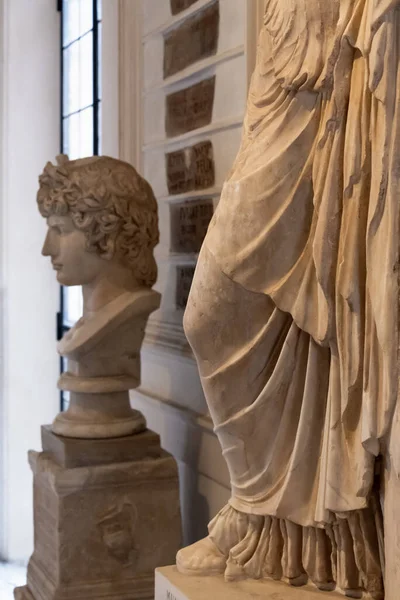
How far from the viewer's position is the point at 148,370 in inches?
152

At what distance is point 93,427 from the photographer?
9.88ft

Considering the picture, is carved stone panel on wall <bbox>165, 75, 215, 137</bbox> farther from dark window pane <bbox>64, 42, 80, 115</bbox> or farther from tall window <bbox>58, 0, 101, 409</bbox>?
dark window pane <bbox>64, 42, 80, 115</bbox>

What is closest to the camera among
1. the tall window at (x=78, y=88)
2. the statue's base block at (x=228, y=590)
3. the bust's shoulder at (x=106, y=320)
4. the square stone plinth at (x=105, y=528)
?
the statue's base block at (x=228, y=590)

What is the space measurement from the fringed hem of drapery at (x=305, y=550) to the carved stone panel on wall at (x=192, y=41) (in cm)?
198

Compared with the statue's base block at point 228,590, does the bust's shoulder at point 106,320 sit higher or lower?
higher

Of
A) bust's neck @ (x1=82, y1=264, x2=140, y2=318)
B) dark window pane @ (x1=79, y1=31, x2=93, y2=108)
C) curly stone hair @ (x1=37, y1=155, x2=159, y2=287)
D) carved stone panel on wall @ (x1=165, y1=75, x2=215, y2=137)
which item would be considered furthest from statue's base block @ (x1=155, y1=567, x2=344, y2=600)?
dark window pane @ (x1=79, y1=31, x2=93, y2=108)

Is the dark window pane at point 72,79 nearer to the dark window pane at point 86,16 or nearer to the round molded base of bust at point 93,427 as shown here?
the dark window pane at point 86,16

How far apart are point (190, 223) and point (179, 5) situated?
0.96 m

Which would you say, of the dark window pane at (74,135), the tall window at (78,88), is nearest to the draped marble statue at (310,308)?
the tall window at (78,88)

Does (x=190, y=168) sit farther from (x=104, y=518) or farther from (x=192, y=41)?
(x=104, y=518)

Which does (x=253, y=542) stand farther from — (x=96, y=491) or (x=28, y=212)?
(x=28, y=212)

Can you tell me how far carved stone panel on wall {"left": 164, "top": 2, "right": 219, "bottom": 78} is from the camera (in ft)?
10.5

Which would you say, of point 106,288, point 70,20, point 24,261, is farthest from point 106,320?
point 70,20

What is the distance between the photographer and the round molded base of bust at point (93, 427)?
300 centimetres
